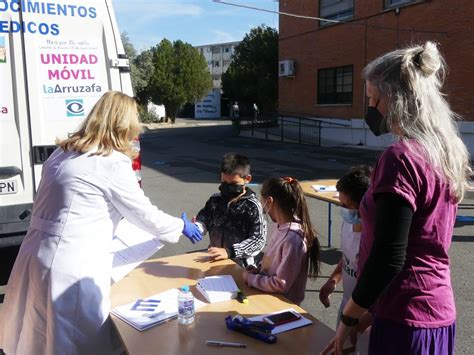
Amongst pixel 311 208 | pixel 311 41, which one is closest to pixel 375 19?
pixel 311 41

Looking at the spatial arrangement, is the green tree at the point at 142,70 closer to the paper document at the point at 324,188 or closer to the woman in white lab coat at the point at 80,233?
the paper document at the point at 324,188

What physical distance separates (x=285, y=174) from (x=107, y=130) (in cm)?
998

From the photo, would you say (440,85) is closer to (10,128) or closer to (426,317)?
(426,317)

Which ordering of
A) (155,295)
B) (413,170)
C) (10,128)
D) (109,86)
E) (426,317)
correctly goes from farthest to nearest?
(109,86) → (10,128) → (155,295) → (426,317) → (413,170)

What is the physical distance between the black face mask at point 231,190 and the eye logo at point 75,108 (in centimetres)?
170

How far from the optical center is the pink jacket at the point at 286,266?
2.65 meters

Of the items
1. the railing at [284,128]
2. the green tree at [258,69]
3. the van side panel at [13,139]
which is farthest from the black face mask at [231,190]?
the green tree at [258,69]

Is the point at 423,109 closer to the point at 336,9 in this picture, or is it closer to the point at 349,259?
the point at 349,259

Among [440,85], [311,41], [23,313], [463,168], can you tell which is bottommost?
[23,313]

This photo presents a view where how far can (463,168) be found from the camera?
1.70 m

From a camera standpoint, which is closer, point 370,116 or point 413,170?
point 413,170

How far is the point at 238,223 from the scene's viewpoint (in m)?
3.62

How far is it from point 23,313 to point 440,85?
2.29 m

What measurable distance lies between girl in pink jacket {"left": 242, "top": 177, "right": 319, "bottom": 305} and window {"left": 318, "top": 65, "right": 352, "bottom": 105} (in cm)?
1786
